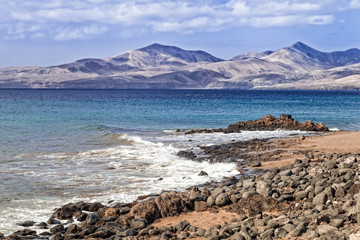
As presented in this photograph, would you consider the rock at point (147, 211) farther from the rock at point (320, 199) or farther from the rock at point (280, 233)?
the rock at point (320, 199)

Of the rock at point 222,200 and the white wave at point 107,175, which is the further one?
the white wave at point 107,175

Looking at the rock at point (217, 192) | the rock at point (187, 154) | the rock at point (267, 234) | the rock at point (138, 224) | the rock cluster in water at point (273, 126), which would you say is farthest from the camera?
the rock cluster in water at point (273, 126)

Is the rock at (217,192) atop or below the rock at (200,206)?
atop

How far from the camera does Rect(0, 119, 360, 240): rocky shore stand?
33.9 feet

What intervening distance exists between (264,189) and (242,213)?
133 centimetres

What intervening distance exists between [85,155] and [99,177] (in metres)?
6.15

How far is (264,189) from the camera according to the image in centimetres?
1348

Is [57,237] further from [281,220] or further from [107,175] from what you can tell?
[107,175]

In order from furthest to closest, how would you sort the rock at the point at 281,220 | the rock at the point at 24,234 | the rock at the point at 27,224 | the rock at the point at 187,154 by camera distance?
1. the rock at the point at 187,154
2. the rock at the point at 27,224
3. the rock at the point at 24,234
4. the rock at the point at 281,220

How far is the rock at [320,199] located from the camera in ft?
39.3

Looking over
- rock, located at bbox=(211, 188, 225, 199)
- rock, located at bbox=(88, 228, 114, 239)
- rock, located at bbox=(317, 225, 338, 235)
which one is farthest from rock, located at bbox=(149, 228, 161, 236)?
rock, located at bbox=(317, 225, 338, 235)

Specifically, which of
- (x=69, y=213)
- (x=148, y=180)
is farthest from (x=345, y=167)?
(x=69, y=213)

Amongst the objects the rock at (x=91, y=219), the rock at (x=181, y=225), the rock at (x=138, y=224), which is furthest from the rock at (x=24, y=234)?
the rock at (x=181, y=225)

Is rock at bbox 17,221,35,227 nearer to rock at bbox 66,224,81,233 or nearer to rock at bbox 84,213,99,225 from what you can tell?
rock at bbox 66,224,81,233
